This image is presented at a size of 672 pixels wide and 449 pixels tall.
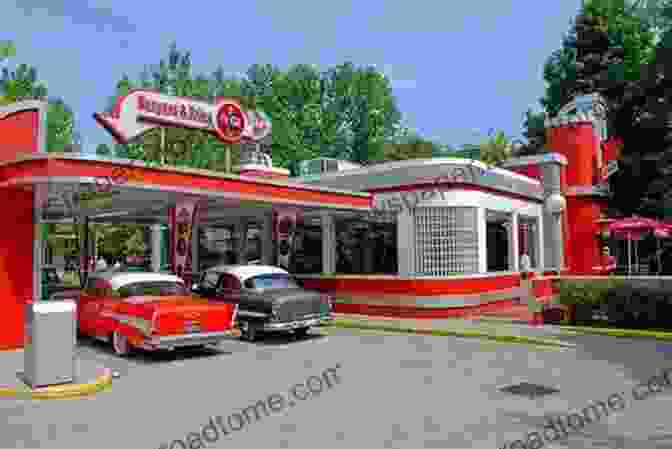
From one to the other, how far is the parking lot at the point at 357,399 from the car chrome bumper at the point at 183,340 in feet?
1.32

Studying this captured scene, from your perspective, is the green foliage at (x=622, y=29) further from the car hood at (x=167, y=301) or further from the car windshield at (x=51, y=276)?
the car windshield at (x=51, y=276)

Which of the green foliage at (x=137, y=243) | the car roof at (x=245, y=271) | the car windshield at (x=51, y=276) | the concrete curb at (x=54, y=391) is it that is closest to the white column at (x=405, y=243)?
the car roof at (x=245, y=271)

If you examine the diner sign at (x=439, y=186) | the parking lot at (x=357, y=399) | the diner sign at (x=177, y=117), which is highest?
the diner sign at (x=177, y=117)

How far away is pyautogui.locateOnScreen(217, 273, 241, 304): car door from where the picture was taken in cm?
1491

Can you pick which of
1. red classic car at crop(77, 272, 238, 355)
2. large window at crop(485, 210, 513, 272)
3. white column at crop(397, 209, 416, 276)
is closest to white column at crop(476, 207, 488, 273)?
large window at crop(485, 210, 513, 272)

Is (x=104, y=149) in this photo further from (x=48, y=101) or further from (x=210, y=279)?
(x=210, y=279)

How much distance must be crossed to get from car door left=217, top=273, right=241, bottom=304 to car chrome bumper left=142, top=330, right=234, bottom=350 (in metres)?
2.37

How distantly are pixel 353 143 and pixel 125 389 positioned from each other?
200ft

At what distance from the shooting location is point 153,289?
13.6 meters

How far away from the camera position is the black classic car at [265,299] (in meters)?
14.0

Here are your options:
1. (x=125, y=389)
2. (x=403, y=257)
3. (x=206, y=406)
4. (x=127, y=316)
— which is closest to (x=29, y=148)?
(x=127, y=316)

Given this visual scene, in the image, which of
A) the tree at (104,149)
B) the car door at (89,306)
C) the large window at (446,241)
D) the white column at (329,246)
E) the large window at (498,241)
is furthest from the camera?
the tree at (104,149)

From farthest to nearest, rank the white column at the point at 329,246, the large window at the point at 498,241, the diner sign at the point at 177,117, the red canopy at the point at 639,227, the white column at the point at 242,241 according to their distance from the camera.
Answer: the white column at the point at 242,241
the white column at the point at 329,246
the large window at the point at 498,241
the red canopy at the point at 639,227
the diner sign at the point at 177,117

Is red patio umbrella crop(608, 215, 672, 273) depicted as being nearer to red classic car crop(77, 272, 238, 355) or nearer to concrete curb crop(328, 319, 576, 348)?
concrete curb crop(328, 319, 576, 348)
